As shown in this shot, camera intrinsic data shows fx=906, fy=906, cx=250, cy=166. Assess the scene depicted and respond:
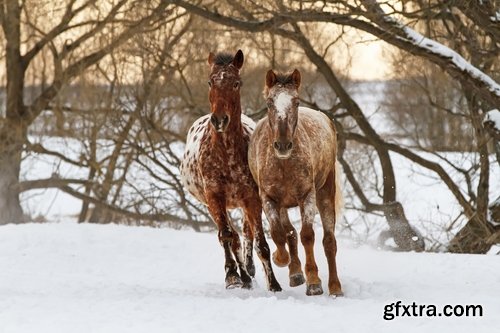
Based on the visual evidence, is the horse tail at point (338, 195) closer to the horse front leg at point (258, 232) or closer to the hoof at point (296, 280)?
the horse front leg at point (258, 232)

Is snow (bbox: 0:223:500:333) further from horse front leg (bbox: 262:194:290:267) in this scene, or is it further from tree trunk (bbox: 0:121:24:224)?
tree trunk (bbox: 0:121:24:224)

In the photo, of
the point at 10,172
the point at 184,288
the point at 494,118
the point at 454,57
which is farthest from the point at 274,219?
the point at 10,172

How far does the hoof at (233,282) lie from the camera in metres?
9.17

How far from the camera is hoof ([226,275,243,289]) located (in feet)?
30.1

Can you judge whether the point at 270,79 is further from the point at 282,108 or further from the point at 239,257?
the point at 239,257

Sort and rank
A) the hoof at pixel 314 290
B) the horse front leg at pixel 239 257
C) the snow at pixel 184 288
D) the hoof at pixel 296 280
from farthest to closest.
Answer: the horse front leg at pixel 239 257 → the hoof at pixel 296 280 → the hoof at pixel 314 290 → the snow at pixel 184 288

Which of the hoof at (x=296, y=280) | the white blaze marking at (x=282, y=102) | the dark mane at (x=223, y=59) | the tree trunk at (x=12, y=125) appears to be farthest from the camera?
the tree trunk at (x=12, y=125)

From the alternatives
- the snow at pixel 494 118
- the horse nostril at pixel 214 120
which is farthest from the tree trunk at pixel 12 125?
the horse nostril at pixel 214 120

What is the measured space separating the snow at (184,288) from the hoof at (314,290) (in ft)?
0.20

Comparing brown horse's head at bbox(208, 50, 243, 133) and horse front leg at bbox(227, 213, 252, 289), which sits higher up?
brown horse's head at bbox(208, 50, 243, 133)

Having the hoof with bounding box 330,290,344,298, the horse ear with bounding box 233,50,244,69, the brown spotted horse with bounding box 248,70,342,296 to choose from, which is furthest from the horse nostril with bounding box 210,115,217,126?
the hoof with bounding box 330,290,344,298

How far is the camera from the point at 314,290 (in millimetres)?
8250

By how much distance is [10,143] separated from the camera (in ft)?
74.4

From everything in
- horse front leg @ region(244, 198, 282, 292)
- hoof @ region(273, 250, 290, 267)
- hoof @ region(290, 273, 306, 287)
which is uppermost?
horse front leg @ region(244, 198, 282, 292)
